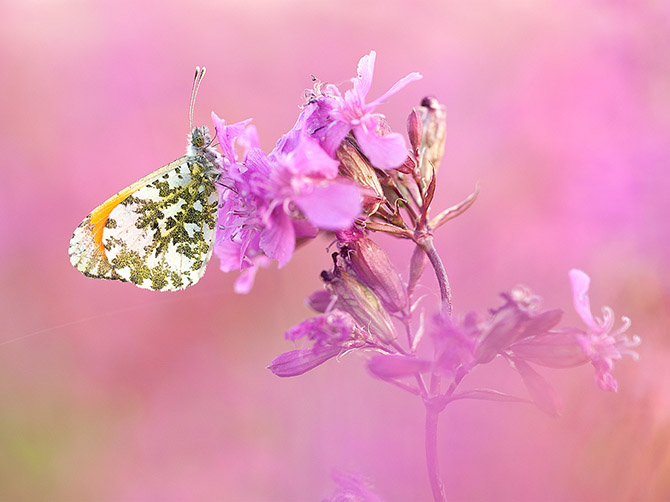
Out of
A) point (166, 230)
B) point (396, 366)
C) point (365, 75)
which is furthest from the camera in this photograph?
point (166, 230)

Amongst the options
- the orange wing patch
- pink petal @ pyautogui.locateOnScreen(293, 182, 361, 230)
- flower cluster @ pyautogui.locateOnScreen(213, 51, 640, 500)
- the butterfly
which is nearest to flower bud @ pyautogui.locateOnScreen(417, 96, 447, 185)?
flower cluster @ pyautogui.locateOnScreen(213, 51, 640, 500)

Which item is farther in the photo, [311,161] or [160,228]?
[160,228]

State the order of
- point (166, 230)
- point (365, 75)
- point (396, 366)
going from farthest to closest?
point (166, 230) < point (365, 75) < point (396, 366)

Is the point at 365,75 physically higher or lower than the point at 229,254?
higher

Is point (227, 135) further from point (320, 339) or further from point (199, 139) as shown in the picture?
point (320, 339)

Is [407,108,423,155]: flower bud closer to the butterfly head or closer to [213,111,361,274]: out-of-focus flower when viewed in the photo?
[213,111,361,274]: out-of-focus flower

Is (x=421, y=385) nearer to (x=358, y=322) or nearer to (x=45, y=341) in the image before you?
(x=358, y=322)


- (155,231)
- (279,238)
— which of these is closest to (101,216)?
(155,231)
